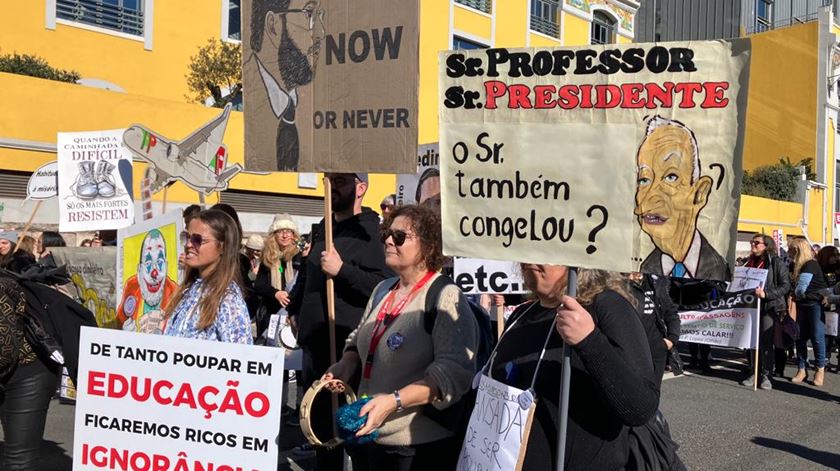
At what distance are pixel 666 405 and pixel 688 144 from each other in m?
6.35

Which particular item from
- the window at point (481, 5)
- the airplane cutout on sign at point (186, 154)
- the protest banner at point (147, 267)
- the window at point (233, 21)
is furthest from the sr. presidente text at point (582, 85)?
the window at point (481, 5)

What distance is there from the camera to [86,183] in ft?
25.2

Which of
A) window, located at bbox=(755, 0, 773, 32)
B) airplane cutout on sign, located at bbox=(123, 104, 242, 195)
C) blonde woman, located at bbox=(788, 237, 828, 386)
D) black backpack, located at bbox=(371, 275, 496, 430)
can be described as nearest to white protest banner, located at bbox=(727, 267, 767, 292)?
blonde woman, located at bbox=(788, 237, 828, 386)

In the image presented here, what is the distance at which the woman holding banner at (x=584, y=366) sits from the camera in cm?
244

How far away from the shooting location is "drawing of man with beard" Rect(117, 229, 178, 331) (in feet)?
16.2

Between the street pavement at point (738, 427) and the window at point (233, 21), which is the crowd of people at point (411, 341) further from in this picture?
the window at point (233, 21)

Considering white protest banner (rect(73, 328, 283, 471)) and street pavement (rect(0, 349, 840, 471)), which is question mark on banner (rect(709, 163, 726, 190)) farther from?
street pavement (rect(0, 349, 840, 471))

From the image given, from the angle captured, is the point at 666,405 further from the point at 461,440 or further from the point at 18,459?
the point at 18,459

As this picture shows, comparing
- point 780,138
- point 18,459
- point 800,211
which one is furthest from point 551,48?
point 780,138

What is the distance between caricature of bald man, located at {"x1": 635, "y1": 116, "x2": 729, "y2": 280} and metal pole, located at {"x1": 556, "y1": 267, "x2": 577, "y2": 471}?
276 millimetres

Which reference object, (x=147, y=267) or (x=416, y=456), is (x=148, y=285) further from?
(x=416, y=456)

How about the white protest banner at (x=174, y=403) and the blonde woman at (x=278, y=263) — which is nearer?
the white protest banner at (x=174, y=403)

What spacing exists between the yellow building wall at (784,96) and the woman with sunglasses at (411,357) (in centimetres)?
3861

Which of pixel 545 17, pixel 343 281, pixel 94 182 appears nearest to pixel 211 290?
pixel 343 281
